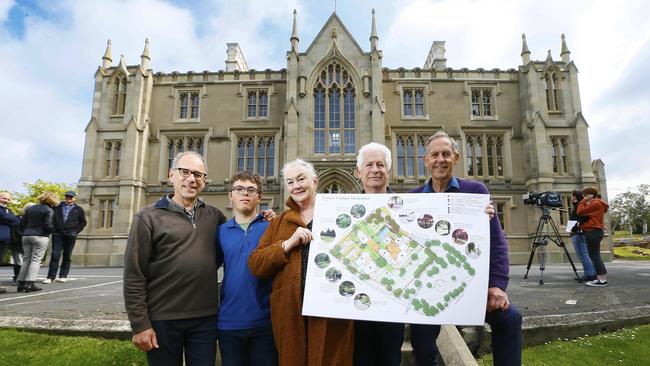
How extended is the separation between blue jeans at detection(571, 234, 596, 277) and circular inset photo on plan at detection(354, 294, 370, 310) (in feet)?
25.1

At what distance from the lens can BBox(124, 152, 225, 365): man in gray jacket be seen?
2.40 meters

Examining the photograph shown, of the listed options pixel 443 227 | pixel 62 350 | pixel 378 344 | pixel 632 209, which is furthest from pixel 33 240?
pixel 632 209

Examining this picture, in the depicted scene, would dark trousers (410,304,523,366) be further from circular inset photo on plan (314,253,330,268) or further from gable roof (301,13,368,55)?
gable roof (301,13,368,55)

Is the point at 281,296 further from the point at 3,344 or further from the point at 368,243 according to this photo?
the point at 3,344

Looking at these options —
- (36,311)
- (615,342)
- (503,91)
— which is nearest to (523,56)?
(503,91)

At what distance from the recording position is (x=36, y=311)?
4.80m

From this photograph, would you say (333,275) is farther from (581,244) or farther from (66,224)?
(66,224)

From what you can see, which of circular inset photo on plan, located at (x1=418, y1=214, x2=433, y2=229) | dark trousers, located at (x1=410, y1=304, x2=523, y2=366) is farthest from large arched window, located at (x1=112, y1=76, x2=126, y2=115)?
dark trousers, located at (x1=410, y1=304, x2=523, y2=366)

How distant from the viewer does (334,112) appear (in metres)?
20.2

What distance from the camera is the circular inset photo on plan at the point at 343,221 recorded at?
240 centimetres

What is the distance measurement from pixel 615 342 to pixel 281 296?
3.89 meters

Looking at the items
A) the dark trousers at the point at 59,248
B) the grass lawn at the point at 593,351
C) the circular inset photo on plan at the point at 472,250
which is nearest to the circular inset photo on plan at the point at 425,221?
the circular inset photo on plan at the point at 472,250

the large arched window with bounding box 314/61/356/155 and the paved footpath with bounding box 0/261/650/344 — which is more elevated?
the large arched window with bounding box 314/61/356/155

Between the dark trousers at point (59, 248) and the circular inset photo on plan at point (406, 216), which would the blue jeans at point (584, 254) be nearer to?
the circular inset photo on plan at point (406, 216)
